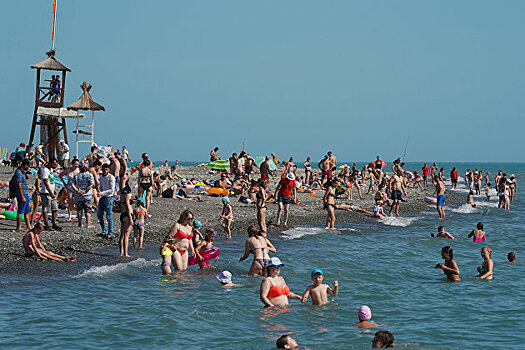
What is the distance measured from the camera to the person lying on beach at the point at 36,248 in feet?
40.9

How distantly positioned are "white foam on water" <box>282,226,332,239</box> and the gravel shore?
42 cm

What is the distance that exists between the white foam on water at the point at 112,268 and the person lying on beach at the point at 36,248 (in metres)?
0.70

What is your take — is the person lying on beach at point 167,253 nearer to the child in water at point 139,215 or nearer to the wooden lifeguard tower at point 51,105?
the child in water at point 139,215

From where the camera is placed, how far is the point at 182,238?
1206 cm

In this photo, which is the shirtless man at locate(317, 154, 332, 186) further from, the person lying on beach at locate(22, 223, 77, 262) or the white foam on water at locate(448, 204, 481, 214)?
the person lying on beach at locate(22, 223, 77, 262)

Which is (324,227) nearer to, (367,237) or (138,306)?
(367,237)

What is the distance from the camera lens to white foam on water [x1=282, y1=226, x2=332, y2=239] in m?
19.2

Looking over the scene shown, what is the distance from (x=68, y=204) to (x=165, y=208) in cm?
561

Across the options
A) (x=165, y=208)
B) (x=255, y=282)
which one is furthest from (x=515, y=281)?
(x=165, y=208)

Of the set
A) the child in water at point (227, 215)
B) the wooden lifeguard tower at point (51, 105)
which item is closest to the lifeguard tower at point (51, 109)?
the wooden lifeguard tower at point (51, 105)

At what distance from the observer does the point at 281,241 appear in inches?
715

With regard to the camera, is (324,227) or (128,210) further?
(324,227)

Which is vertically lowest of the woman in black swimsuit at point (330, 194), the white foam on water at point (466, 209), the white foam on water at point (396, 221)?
the white foam on water at point (396, 221)

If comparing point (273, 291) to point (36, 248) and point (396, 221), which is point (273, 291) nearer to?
point (36, 248)
